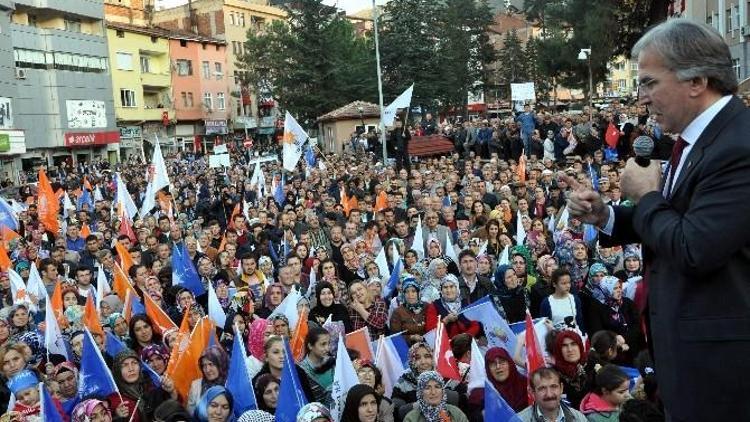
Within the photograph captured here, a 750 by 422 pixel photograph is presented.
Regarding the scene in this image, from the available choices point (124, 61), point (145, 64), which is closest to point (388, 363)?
point (124, 61)

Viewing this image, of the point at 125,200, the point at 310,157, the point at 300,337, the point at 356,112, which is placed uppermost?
the point at 356,112

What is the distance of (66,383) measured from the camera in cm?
651

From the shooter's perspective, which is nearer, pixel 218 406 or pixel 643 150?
pixel 643 150

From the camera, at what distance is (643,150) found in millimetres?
2088

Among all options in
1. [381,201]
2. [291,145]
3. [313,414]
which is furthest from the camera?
[291,145]

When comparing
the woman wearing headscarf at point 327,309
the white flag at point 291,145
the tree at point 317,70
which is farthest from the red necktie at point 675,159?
the tree at point 317,70

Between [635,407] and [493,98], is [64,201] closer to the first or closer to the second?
[635,407]

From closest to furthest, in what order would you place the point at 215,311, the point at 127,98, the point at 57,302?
1. the point at 215,311
2. the point at 57,302
3. the point at 127,98

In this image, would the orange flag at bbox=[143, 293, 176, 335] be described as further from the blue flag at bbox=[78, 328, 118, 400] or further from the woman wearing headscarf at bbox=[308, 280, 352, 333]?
the blue flag at bbox=[78, 328, 118, 400]

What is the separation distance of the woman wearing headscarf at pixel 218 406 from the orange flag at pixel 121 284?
13.6 feet

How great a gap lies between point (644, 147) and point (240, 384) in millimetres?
4551

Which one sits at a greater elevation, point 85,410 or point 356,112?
point 356,112

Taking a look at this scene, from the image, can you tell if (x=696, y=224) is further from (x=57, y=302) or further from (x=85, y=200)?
(x=85, y=200)

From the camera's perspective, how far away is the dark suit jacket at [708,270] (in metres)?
1.74
